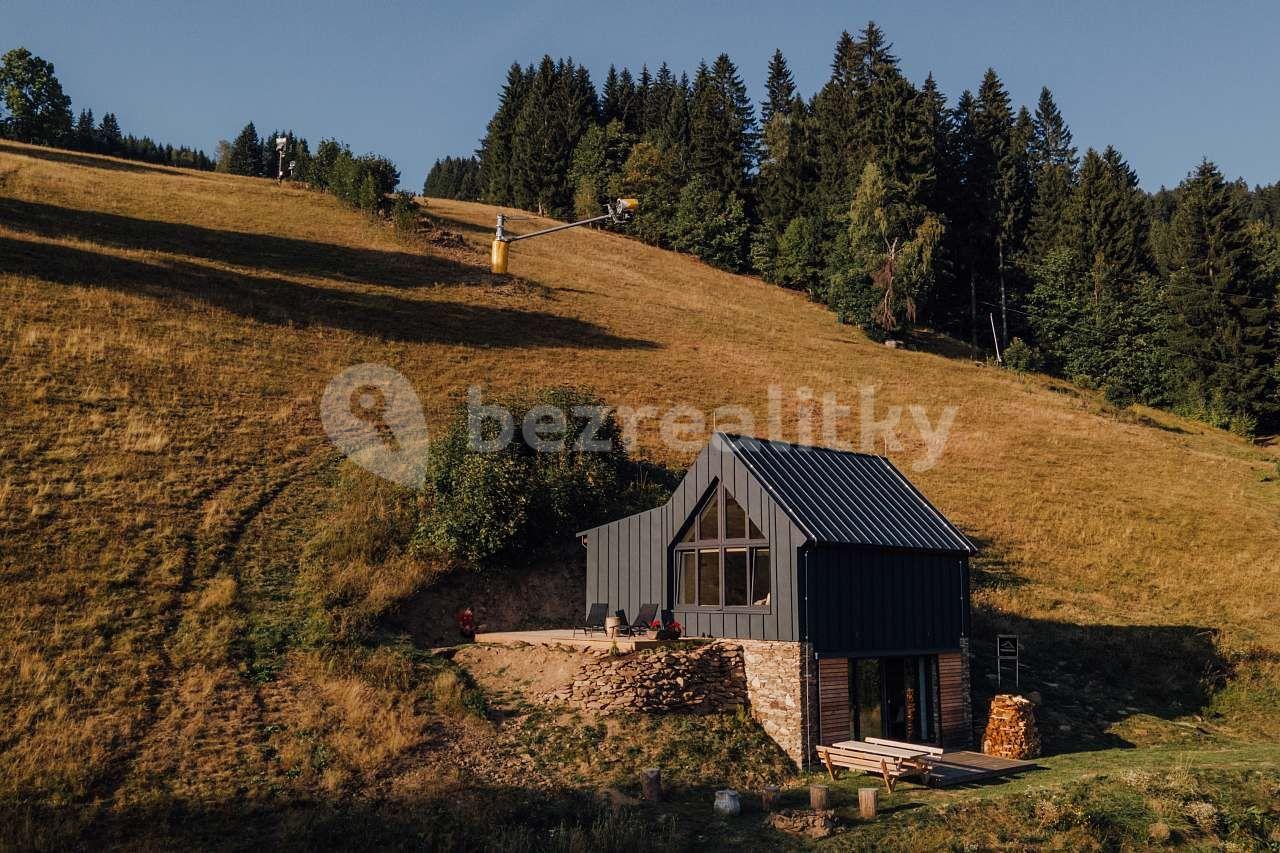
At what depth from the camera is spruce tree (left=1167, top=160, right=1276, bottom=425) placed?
235 ft

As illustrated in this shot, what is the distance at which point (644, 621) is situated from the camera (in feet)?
81.2

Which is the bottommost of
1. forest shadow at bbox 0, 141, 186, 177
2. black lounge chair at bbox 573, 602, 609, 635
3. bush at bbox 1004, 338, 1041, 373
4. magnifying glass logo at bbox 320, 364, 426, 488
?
black lounge chair at bbox 573, 602, 609, 635

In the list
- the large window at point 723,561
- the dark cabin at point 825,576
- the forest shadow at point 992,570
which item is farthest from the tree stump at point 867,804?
the forest shadow at point 992,570

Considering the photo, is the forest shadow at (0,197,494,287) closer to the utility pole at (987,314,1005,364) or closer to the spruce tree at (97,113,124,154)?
the utility pole at (987,314,1005,364)

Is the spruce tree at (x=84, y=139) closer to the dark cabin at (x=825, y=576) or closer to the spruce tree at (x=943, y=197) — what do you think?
the spruce tree at (x=943, y=197)

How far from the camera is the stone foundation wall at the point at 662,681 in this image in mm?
22000

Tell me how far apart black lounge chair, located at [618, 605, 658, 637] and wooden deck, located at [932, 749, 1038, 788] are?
736 centimetres

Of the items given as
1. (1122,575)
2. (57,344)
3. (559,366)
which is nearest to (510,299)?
(559,366)

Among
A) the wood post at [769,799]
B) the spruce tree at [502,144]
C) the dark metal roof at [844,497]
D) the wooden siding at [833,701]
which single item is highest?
the spruce tree at [502,144]

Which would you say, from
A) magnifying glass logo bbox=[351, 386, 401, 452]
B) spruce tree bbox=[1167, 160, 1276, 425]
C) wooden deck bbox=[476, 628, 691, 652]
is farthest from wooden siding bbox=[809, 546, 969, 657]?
spruce tree bbox=[1167, 160, 1276, 425]

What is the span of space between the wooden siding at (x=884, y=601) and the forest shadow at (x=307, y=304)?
1448 inches

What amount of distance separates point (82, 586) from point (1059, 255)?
78075mm

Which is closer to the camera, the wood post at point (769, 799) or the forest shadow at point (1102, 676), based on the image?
the wood post at point (769, 799)

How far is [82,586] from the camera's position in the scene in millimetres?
25484
